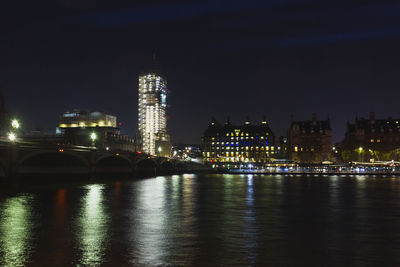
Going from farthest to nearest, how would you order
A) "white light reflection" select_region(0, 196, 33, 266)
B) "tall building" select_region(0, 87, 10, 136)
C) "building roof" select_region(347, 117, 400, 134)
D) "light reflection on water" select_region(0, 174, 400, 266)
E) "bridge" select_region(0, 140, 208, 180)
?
"building roof" select_region(347, 117, 400, 134) < "tall building" select_region(0, 87, 10, 136) < "bridge" select_region(0, 140, 208, 180) < "light reflection on water" select_region(0, 174, 400, 266) < "white light reflection" select_region(0, 196, 33, 266)

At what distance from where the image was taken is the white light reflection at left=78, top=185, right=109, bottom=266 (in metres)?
16.3

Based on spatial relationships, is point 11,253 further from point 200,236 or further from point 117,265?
point 200,236

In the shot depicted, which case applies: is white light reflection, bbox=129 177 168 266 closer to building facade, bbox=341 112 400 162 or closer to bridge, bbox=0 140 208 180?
bridge, bbox=0 140 208 180

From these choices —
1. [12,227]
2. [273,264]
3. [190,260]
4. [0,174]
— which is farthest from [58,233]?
[0,174]

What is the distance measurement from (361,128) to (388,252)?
182m

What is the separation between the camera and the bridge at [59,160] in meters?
58.8

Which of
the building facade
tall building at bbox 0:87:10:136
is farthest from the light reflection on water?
the building facade

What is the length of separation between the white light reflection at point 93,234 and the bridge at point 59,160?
3078 centimetres

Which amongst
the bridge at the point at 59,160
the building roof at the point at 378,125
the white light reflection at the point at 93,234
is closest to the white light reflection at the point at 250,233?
the white light reflection at the point at 93,234

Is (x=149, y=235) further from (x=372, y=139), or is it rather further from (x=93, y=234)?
(x=372, y=139)

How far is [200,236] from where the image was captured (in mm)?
21312

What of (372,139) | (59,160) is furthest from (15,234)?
(372,139)

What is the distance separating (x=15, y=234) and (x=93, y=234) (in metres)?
3.99

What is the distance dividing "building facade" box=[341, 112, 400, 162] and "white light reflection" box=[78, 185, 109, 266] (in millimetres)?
156977
